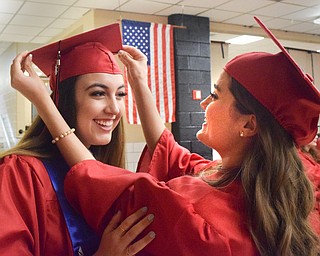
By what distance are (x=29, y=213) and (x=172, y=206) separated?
1.34 ft

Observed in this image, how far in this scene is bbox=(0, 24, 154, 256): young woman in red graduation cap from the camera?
1173 millimetres

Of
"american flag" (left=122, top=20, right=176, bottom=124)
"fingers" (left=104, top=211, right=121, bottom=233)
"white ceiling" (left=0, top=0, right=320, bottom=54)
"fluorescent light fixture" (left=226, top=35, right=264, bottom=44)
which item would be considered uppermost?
"white ceiling" (left=0, top=0, right=320, bottom=54)

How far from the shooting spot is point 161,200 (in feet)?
3.74

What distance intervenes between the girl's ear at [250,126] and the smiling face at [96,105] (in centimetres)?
48

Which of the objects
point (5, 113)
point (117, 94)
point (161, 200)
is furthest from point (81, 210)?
point (5, 113)

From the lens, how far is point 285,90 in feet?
4.01

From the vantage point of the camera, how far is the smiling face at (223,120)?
1.34 meters

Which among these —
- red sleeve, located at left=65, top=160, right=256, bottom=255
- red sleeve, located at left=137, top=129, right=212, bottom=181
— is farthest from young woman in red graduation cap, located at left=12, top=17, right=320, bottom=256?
red sleeve, located at left=137, top=129, right=212, bottom=181

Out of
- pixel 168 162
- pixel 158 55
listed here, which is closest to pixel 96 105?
pixel 168 162

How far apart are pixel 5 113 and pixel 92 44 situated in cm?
684

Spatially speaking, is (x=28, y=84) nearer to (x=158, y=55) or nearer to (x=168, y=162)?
(x=168, y=162)

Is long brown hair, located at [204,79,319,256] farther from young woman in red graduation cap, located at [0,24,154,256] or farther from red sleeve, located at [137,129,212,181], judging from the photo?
red sleeve, located at [137,129,212,181]

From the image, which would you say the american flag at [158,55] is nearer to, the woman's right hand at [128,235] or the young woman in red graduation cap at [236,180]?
the young woman in red graduation cap at [236,180]

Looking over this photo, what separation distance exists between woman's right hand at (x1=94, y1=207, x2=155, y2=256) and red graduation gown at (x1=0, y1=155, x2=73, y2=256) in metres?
0.14
